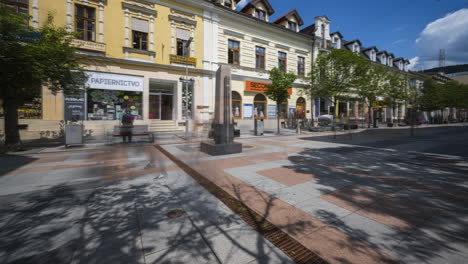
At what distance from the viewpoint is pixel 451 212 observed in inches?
113

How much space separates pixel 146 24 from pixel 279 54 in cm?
1372

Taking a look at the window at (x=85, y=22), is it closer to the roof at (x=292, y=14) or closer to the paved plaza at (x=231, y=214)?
the paved plaza at (x=231, y=214)

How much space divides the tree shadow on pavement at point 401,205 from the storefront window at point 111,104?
516 inches

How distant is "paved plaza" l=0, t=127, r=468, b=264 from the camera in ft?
6.89

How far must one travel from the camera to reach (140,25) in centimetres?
1438

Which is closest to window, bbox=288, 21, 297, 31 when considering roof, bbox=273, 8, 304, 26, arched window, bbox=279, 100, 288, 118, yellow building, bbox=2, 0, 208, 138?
roof, bbox=273, 8, 304, 26

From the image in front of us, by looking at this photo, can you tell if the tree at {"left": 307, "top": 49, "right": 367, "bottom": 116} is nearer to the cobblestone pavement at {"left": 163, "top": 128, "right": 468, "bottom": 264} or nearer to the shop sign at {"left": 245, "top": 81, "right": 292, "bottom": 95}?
the shop sign at {"left": 245, "top": 81, "right": 292, "bottom": 95}

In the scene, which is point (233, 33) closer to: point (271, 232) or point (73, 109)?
point (73, 109)

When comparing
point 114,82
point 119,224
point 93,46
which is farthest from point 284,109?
point 119,224

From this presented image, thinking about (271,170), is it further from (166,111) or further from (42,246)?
(166,111)

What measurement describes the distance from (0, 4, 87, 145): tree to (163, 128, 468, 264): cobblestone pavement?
7.53m

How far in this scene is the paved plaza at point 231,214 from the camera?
210 centimetres

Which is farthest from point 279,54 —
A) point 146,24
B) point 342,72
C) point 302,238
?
point 302,238

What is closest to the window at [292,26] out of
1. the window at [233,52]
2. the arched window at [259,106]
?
the window at [233,52]
